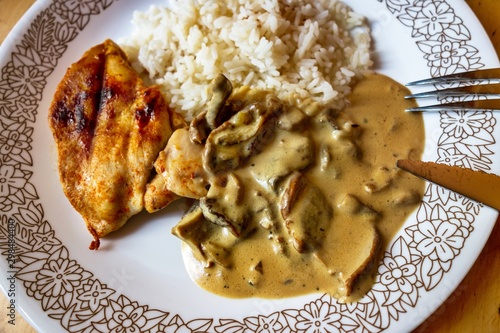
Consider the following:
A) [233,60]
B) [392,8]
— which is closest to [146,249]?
[233,60]

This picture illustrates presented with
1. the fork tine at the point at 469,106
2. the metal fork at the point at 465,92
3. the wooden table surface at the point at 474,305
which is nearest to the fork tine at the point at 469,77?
the metal fork at the point at 465,92

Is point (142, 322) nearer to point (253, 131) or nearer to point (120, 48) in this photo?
point (253, 131)

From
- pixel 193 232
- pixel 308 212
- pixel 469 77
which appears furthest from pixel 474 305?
pixel 193 232

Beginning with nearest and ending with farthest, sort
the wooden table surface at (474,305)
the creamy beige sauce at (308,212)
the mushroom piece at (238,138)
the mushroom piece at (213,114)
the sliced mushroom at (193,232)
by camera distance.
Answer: the wooden table surface at (474,305)
the creamy beige sauce at (308,212)
the sliced mushroom at (193,232)
the mushroom piece at (238,138)
the mushroom piece at (213,114)

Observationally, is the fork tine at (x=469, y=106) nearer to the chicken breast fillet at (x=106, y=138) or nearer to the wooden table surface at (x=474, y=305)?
the wooden table surface at (x=474, y=305)

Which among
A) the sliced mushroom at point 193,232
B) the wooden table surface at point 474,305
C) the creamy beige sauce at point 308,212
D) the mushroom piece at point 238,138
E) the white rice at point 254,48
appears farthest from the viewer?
the white rice at point 254,48

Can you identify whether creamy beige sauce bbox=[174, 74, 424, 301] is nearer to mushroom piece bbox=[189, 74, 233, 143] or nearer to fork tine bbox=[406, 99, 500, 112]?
fork tine bbox=[406, 99, 500, 112]

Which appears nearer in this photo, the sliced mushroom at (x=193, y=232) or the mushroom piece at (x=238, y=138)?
the sliced mushroom at (x=193, y=232)

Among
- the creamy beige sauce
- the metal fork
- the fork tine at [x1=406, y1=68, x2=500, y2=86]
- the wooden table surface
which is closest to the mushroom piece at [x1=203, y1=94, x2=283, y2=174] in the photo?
the creamy beige sauce
